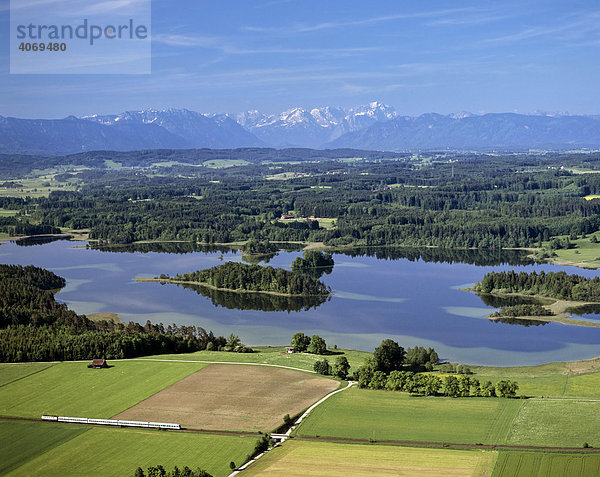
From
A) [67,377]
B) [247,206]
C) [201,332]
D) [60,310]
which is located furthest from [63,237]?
[67,377]

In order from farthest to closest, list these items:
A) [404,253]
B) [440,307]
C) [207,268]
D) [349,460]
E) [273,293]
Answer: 1. [404,253]
2. [207,268]
3. [273,293]
4. [440,307]
5. [349,460]

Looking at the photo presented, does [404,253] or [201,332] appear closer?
[201,332]

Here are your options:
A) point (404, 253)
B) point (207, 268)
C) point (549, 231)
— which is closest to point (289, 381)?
point (207, 268)

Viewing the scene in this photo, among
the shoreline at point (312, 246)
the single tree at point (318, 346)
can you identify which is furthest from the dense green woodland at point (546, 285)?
the single tree at point (318, 346)

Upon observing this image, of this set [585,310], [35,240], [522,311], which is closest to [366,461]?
[522,311]

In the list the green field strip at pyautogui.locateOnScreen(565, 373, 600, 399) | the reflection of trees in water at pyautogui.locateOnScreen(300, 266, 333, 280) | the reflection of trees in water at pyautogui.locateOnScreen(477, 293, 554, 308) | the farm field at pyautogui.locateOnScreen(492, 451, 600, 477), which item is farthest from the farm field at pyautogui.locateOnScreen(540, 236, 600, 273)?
the farm field at pyautogui.locateOnScreen(492, 451, 600, 477)

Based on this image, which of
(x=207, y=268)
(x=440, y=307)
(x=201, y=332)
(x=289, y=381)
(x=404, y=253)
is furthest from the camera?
(x=404, y=253)

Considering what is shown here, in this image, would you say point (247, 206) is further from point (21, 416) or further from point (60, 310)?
point (21, 416)
